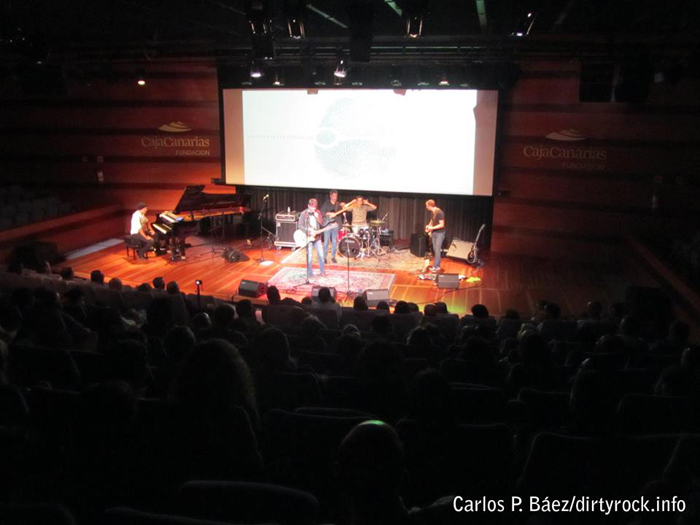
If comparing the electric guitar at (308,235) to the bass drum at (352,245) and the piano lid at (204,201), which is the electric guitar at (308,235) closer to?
the bass drum at (352,245)

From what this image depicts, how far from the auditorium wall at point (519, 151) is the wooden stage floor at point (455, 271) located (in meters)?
1.05

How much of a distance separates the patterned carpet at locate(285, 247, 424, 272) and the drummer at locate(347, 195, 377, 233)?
78 centimetres

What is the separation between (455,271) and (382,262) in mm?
1636

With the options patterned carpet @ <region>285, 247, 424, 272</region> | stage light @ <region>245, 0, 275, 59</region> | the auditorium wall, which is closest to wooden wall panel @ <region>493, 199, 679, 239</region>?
the auditorium wall

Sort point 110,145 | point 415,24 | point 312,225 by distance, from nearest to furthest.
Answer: point 415,24 → point 312,225 → point 110,145

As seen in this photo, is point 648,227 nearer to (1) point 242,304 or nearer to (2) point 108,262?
(1) point 242,304

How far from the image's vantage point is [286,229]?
1271 centimetres

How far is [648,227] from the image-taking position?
11.3 m

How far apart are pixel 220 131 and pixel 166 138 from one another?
1.65m

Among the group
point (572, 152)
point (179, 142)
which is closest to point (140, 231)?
point (179, 142)

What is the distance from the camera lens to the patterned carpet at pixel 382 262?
1125cm

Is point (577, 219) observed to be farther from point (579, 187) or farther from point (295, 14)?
point (295, 14)

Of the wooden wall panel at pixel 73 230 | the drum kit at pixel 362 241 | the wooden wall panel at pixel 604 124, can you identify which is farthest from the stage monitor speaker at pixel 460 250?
the wooden wall panel at pixel 73 230

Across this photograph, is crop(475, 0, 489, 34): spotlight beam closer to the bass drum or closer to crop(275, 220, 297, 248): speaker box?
the bass drum
